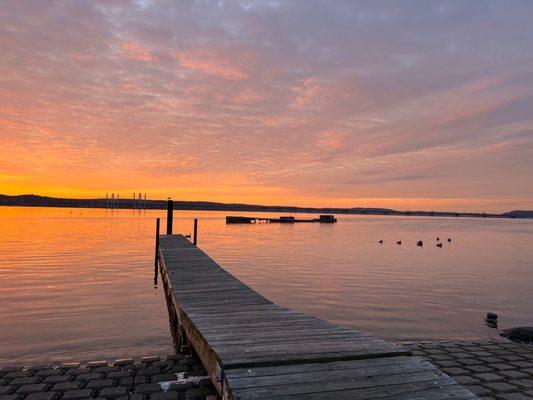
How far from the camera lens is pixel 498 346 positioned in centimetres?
1041

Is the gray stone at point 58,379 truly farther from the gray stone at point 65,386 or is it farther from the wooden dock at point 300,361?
the wooden dock at point 300,361

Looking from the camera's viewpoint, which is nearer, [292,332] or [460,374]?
[292,332]

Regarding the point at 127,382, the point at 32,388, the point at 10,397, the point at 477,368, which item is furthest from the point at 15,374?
the point at 477,368

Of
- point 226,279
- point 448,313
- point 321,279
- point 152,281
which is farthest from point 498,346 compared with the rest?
point 152,281

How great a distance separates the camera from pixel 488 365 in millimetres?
8555

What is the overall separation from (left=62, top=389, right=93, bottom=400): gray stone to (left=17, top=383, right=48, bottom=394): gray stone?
1.68ft

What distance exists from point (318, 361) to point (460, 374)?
4.17 m

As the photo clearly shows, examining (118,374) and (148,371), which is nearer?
(118,374)

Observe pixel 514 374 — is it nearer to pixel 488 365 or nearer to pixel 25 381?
pixel 488 365

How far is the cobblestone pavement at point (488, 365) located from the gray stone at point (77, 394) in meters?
6.46

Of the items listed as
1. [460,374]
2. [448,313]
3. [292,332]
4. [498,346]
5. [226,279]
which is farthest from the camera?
[448,313]

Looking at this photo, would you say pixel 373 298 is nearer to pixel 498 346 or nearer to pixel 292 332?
pixel 498 346

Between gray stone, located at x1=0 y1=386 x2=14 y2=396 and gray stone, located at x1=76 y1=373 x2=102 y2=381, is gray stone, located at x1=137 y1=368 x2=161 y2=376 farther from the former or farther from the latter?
gray stone, located at x1=0 y1=386 x2=14 y2=396

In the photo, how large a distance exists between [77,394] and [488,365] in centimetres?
801
